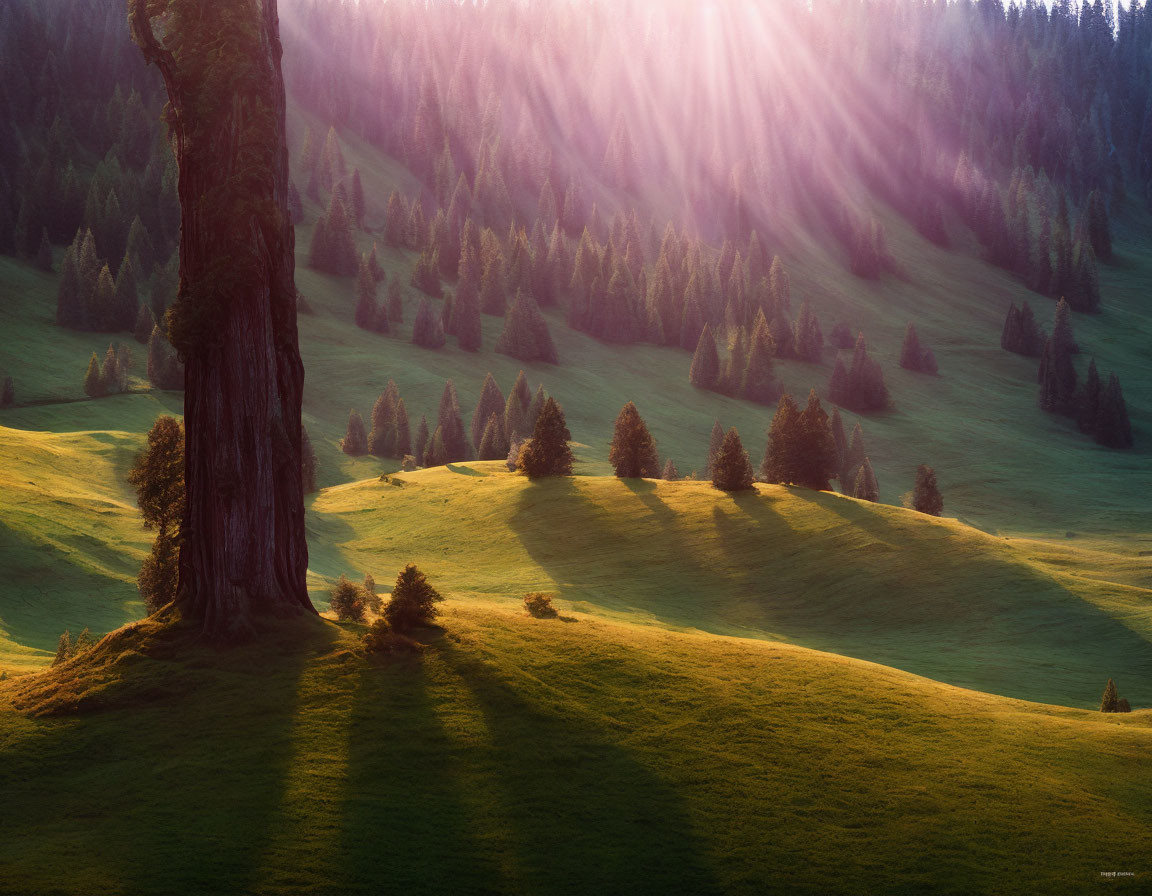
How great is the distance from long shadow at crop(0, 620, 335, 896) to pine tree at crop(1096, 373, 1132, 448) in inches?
5769

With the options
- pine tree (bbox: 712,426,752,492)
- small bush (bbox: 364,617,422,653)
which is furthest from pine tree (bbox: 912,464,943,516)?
small bush (bbox: 364,617,422,653)

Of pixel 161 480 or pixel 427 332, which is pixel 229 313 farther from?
pixel 427 332

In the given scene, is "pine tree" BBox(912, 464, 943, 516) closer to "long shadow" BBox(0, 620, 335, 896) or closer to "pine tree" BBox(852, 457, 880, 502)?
"pine tree" BBox(852, 457, 880, 502)

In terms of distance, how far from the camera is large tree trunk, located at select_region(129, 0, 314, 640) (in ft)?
66.8

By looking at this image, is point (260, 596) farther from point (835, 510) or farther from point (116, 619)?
point (835, 510)

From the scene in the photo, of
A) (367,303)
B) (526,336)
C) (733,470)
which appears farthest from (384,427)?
(733,470)

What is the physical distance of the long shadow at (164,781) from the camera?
45.1 feet

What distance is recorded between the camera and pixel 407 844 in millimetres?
14781

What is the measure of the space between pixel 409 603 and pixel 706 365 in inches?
4746

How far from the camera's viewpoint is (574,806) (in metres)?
16.0

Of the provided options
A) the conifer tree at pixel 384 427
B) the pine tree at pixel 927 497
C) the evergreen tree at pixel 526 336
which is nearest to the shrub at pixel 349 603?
the pine tree at pixel 927 497

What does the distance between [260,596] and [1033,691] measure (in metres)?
26.9

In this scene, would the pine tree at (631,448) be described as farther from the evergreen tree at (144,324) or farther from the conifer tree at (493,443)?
the evergreen tree at (144,324)

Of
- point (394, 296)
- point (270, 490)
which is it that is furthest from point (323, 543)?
point (394, 296)
